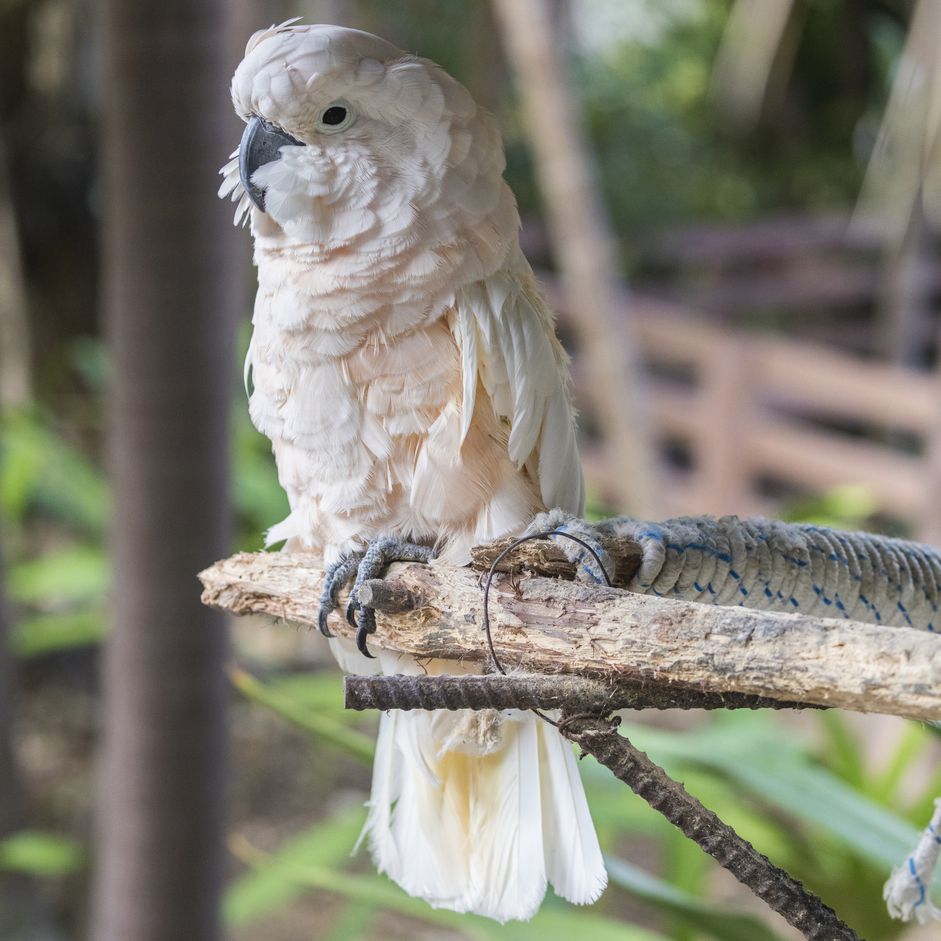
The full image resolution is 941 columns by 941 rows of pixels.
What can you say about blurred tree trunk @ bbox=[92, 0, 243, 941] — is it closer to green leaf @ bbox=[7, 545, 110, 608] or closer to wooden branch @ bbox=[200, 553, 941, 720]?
wooden branch @ bbox=[200, 553, 941, 720]

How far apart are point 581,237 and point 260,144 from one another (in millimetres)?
1457

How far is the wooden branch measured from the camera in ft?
1.57

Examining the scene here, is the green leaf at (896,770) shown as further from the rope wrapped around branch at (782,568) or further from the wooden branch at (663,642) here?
the wooden branch at (663,642)

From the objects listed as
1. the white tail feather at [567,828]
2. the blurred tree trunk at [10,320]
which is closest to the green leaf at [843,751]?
the white tail feather at [567,828]

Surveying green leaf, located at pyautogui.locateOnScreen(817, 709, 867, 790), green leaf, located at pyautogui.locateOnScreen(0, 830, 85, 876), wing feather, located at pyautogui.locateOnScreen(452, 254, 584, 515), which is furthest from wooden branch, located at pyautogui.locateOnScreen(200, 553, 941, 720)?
green leaf, located at pyautogui.locateOnScreen(0, 830, 85, 876)

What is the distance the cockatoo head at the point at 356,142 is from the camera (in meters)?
0.64

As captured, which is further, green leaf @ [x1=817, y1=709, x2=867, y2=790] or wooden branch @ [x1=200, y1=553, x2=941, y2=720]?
green leaf @ [x1=817, y1=709, x2=867, y2=790]

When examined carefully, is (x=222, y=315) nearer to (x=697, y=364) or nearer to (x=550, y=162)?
(x=550, y=162)

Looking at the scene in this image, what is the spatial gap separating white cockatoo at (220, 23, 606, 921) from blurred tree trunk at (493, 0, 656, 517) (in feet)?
4.08

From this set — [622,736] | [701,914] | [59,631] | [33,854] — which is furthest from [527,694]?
[59,631]

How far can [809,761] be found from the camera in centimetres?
112

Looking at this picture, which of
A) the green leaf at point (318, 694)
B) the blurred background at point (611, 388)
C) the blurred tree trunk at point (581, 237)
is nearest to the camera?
the blurred background at point (611, 388)

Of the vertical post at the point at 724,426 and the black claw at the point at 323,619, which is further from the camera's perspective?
the vertical post at the point at 724,426

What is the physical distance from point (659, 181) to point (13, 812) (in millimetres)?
3486
